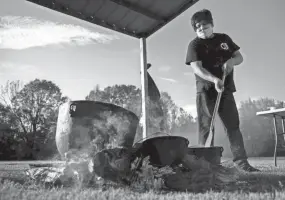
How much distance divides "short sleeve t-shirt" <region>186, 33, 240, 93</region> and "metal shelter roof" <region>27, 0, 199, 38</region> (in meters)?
0.59

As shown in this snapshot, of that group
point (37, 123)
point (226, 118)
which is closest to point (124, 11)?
point (226, 118)

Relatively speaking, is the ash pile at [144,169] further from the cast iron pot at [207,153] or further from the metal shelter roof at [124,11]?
the metal shelter roof at [124,11]

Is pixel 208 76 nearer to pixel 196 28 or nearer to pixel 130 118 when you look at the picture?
pixel 196 28

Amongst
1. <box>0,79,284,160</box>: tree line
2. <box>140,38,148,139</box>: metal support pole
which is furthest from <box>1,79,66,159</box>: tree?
<box>140,38,148,139</box>: metal support pole

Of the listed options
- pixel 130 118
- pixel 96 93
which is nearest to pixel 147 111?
pixel 130 118

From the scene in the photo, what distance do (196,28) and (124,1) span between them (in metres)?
1.11

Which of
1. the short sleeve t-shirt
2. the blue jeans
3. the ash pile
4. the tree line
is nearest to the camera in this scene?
the ash pile

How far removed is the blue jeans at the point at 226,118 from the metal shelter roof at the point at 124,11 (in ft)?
4.44

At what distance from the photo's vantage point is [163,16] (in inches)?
143

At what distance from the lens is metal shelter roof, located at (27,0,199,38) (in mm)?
3232

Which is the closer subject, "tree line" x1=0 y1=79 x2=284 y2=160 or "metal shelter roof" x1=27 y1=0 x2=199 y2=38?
"metal shelter roof" x1=27 y1=0 x2=199 y2=38

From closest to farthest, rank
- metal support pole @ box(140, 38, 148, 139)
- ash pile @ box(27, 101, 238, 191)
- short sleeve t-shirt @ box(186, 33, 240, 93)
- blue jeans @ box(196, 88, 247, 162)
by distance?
ash pile @ box(27, 101, 238, 191)
blue jeans @ box(196, 88, 247, 162)
short sleeve t-shirt @ box(186, 33, 240, 93)
metal support pole @ box(140, 38, 148, 139)

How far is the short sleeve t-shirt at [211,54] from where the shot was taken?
3.29 meters

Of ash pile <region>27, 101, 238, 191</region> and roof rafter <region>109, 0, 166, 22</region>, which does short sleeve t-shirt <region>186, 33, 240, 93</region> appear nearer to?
roof rafter <region>109, 0, 166, 22</region>
